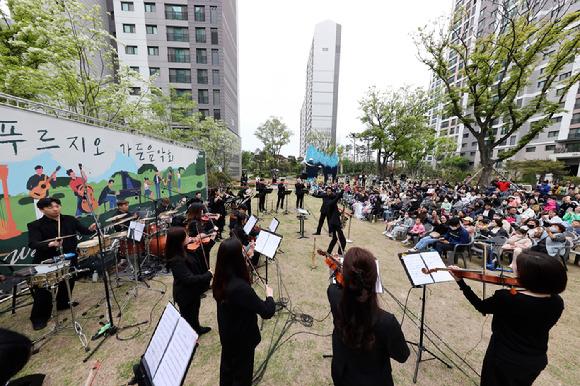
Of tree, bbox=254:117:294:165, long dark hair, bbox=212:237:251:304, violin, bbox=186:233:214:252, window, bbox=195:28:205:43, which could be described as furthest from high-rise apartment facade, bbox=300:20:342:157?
long dark hair, bbox=212:237:251:304

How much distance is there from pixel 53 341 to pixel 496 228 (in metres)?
12.0

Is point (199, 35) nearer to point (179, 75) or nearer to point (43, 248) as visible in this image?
point (179, 75)

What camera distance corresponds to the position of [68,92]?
36.3 feet

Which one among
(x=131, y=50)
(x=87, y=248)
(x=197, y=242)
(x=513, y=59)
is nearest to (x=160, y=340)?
(x=197, y=242)

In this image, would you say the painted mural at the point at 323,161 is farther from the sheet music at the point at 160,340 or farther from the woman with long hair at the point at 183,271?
the sheet music at the point at 160,340

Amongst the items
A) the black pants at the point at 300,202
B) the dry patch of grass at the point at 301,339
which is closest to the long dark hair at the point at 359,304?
the dry patch of grass at the point at 301,339

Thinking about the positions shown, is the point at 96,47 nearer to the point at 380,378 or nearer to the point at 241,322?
the point at 241,322

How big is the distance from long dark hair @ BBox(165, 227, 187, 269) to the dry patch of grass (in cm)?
180

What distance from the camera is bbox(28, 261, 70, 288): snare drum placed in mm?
3094

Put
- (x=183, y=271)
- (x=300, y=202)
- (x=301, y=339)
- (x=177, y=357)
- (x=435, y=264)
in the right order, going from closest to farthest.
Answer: (x=177, y=357) → (x=183, y=271) → (x=435, y=264) → (x=301, y=339) → (x=300, y=202)

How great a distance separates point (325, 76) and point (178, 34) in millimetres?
51148

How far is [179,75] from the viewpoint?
31016mm

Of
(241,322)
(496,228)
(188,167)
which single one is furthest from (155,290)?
(496,228)

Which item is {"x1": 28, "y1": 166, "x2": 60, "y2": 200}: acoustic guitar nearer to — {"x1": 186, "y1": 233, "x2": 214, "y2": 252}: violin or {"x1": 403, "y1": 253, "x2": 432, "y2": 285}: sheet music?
{"x1": 186, "y1": 233, "x2": 214, "y2": 252}: violin
